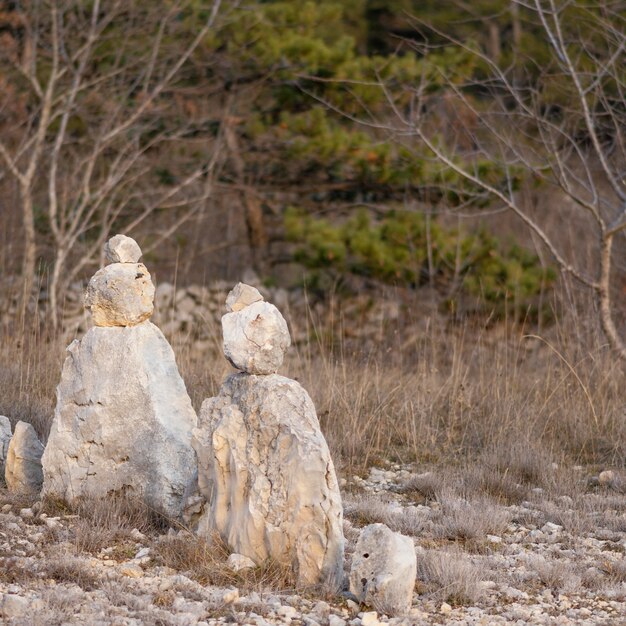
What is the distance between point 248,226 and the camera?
523 inches

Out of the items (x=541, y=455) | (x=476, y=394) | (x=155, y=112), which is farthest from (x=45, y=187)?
(x=541, y=455)

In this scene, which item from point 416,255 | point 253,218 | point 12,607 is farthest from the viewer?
point 253,218

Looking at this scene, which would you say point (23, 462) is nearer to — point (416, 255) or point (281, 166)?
Result: point (416, 255)

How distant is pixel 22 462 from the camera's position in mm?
4250

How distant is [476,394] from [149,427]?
10.3ft

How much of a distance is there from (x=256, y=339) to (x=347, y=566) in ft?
3.08

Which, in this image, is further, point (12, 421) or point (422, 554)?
point (12, 421)

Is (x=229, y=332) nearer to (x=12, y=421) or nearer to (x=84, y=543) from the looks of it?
(x=84, y=543)

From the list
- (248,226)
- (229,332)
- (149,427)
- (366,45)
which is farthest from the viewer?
(366,45)

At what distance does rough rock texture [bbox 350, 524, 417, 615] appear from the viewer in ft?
10.0

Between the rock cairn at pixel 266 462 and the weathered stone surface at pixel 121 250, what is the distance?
0.81m

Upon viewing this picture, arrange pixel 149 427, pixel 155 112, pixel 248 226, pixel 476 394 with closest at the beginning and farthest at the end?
1. pixel 149 427
2. pixel 476 394
3. pixel 155 112
4. pixel 248 226

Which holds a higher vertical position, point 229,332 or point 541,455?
point 229,332

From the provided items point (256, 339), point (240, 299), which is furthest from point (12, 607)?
point (240, 299)
